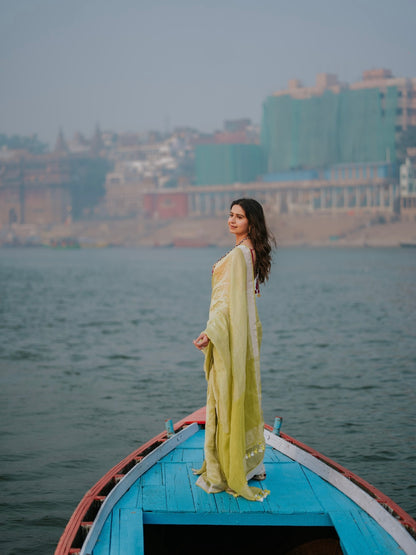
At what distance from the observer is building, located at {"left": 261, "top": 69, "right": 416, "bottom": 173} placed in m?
89.5

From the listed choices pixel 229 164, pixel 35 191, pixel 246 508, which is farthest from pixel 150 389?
pixel 35 191

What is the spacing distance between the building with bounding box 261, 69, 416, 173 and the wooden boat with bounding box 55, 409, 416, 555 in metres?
87.4

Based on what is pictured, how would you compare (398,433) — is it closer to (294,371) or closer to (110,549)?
(294,371)

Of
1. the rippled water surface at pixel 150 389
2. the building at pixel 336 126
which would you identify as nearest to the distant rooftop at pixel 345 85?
the building at pixel 336 126

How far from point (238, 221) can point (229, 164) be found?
9326cm

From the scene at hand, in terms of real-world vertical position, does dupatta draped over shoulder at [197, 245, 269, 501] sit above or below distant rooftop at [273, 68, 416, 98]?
below

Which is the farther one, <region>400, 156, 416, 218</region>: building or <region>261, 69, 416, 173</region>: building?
<region>261, 69, 416, 173</region>: building

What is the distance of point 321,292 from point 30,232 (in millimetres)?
73170

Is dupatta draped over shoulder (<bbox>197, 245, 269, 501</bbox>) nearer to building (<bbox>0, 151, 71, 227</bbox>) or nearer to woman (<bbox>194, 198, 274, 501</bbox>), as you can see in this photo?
woman (<bbox>194, 198, 274, 501</bbox>)

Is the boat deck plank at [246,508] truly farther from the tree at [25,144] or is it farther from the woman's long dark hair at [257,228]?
the tree at [25,144]

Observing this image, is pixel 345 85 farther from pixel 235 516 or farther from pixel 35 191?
pixel 235 516

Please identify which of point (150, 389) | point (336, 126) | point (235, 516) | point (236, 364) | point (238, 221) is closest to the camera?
point (235, 516)

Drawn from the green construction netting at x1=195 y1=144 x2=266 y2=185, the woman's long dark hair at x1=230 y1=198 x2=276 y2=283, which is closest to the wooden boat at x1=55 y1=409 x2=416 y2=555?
the woman's long dark hair at x1=230 y1=198 x2=276 y2=283

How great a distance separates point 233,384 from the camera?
3535mm
